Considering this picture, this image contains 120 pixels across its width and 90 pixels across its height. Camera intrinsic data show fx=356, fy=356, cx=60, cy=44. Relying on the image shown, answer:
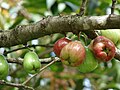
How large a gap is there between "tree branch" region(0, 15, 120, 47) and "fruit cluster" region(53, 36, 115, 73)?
0.05 metres

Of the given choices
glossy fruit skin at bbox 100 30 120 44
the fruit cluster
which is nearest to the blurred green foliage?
glossy fruit skin at bbox 100 30 120 44

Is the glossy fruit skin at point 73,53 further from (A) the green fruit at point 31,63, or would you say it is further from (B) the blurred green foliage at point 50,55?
(B) the blurred green foliage at point 50,55

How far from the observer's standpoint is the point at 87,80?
8.92ft

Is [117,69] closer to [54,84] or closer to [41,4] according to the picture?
[54,84]

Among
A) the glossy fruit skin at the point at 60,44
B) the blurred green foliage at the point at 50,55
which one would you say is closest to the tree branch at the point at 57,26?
the glossy fruit skin at the point at 60,44

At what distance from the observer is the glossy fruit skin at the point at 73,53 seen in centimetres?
104

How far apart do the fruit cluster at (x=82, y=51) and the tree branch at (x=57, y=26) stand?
0.05 meters

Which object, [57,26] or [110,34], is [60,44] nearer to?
[57,26]

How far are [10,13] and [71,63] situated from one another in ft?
5.09

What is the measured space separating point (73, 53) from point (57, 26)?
0.10m

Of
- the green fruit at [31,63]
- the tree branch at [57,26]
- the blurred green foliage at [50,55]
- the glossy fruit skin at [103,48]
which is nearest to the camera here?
the tree branch at [57,26]

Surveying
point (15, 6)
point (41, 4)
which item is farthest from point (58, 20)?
point (15, 6)

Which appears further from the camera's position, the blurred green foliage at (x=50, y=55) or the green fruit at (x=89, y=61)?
the blurred green foliage at (x=50, y=55)

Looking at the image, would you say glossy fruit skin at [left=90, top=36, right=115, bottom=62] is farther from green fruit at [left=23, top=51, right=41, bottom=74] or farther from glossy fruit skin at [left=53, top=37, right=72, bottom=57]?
green fruit at [left=23, top=51, right=41, bottom=74]
